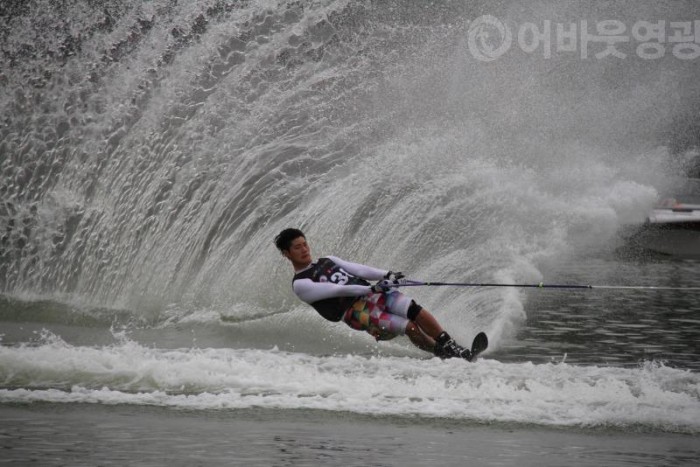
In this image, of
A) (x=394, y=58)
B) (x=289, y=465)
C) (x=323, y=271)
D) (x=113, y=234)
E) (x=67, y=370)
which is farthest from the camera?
(x=394, y=58)

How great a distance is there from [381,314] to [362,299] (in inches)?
7.8

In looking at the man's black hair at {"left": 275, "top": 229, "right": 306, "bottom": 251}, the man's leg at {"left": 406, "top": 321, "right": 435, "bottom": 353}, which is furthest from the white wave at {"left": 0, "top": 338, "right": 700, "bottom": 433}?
the man's black hair at {"left": 275, "top": 229, "right": 306, "bottom": 251}

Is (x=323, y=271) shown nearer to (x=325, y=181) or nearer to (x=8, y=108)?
(x=325, y=181)

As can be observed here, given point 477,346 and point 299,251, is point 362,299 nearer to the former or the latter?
point 299,251

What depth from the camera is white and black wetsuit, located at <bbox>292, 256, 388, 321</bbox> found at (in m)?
7.96

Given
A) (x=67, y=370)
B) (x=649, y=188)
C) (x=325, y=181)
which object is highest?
(x=649, y=188)

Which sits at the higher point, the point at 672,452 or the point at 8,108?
the point at 8,108

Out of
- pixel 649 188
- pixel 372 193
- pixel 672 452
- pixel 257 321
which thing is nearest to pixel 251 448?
pixel 672 452

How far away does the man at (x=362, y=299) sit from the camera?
795cm

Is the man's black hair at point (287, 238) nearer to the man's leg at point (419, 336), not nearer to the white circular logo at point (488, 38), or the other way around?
the man's leg at point (419, 336)

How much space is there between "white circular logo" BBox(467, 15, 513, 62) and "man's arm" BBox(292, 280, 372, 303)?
9329 millimetres

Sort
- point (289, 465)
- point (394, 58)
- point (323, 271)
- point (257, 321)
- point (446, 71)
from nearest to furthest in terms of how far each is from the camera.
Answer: point (289, 465) < point (323, 271) < point (257, 321) < point (394, 58) < point (446, 71)

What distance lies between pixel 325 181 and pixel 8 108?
3.98 m

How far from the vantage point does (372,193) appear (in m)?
11.9
